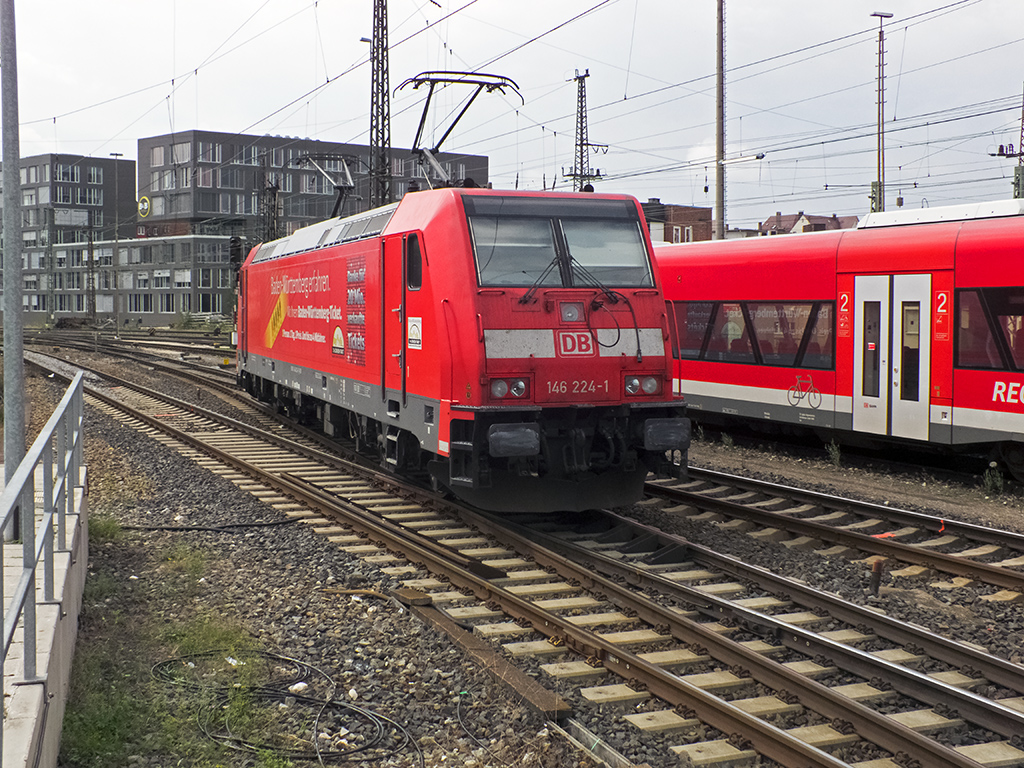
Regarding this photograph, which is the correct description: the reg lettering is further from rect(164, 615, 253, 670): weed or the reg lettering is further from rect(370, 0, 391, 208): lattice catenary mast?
rect(370, 0, 391, 208): lattice catenary mast

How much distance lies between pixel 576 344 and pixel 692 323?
763 centimetres

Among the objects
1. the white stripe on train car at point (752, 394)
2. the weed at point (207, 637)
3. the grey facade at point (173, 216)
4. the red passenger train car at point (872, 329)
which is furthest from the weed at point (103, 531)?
the grey facade at point (173, 216)

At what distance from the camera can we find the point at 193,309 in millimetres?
80312

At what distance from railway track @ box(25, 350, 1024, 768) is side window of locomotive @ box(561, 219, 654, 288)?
7.83 ft

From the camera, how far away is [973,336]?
39.0ft

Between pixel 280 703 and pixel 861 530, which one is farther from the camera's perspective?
pixel 861 530

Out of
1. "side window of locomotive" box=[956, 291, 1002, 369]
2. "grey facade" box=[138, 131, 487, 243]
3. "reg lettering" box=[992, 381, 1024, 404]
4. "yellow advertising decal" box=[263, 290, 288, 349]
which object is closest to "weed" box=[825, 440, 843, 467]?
"side window of locomotive" box=[956, 291, 1002, 369]

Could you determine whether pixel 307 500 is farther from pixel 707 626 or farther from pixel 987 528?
pixel 987 528

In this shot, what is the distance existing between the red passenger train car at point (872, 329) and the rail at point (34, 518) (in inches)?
252

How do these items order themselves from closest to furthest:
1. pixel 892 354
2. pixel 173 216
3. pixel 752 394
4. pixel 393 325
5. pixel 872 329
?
pixel 393 325
pixel 892 354
pixel 872 329
pixel 752 394
pixel 173 216

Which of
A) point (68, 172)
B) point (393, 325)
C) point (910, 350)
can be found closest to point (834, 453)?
point (910, 350)

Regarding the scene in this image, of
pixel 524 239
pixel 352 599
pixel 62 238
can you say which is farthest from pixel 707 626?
pixel 62 238

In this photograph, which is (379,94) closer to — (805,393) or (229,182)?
(805,393)

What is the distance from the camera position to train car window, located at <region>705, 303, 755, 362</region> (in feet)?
50.7
